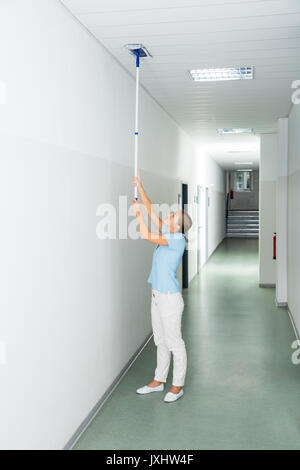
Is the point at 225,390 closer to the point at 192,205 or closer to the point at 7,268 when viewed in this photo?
the point at 7,268

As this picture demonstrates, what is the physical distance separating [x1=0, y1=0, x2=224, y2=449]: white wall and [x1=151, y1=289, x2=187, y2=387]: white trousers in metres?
0.43

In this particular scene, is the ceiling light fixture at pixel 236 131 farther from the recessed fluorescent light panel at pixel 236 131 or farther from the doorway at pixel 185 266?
the doorway at pixel 185 266

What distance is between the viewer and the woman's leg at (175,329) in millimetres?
4031

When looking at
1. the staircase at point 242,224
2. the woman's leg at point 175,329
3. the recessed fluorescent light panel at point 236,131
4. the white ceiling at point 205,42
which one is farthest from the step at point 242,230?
the woman's leg at point 175,329

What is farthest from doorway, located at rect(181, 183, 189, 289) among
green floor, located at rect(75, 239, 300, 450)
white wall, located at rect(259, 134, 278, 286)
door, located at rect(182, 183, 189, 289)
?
green floor, located at rect(75, 239, 300, 450)

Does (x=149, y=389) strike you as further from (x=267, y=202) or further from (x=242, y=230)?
(x=242, y=230)

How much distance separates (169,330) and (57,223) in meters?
1.56

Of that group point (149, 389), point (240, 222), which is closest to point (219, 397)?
point (149, 389)

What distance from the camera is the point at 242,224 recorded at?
71.9ft

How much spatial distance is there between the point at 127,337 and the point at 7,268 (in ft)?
8.82

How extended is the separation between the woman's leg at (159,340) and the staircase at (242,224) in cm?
1752

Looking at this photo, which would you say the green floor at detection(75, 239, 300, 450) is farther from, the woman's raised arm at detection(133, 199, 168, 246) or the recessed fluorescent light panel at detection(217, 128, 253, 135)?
the recessed fluorescent light panel at detection(217, 128, 253, 135)

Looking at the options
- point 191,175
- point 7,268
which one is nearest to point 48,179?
point 7,268
